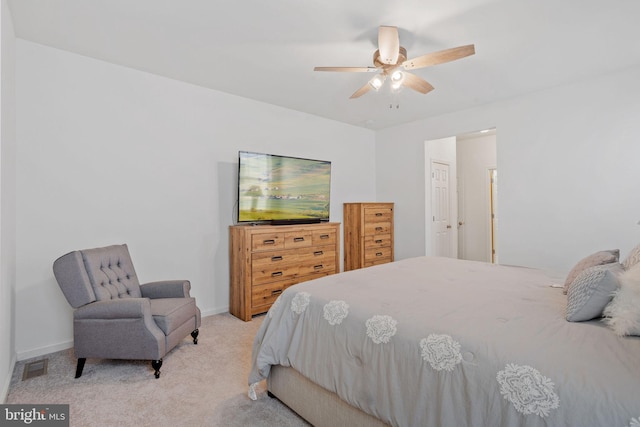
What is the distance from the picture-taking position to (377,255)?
5258 millimetres

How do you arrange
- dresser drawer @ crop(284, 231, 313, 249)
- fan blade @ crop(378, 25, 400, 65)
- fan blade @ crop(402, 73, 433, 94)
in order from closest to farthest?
fan blade @ crop(378, 25, 400, 65) → fan blade @ crop(402, 73, 433, 94) → dresser drawer @ crop(284, 231, 313, 249)

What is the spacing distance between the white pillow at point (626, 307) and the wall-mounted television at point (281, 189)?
3269mm

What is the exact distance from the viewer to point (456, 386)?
123 centimetres

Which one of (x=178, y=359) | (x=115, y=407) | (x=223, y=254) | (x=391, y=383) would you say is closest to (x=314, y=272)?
(x=223, y=254)

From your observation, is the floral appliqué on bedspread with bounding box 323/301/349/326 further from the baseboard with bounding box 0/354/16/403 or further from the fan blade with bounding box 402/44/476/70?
the baseboard with bounding box 0/354/16/403

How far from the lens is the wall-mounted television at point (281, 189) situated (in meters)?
3.80

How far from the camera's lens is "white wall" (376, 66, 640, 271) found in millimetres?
3342

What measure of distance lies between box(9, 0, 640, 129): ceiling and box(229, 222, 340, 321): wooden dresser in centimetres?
176

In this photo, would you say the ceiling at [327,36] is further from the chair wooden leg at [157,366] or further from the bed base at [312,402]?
the chair wooden leg at [157,366]

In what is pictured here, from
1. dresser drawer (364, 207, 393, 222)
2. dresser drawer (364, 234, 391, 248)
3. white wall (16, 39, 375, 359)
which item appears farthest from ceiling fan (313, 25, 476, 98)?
dresser drawer (364, 234, 391, 248)

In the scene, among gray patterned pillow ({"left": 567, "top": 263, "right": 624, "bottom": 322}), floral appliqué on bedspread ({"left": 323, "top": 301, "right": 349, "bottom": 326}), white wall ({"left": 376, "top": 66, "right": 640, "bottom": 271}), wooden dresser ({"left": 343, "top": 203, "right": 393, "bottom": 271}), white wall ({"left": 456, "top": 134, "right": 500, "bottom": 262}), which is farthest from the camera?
white wall ({"left": 456, "top": 134, "right": 500, "bottom": 262})

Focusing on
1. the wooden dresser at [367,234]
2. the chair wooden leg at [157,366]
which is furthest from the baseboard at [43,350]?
the wooden dresser at [367,234]

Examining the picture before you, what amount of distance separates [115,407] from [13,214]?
1767 millimetres

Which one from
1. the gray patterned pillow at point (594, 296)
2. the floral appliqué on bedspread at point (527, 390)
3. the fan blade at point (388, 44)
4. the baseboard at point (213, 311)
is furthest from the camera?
the baseboard at point (213, 311)
